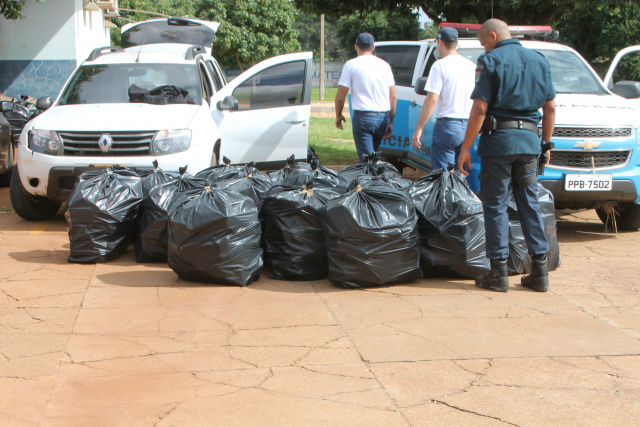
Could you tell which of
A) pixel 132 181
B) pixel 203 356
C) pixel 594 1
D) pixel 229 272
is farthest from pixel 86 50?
pixel 203 356

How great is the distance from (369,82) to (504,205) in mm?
2950

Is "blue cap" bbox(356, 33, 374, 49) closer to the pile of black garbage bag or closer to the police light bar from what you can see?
the police light bar

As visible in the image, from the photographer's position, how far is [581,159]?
277 inches

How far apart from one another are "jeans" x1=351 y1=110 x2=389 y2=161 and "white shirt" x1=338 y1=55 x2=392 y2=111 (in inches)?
2.6

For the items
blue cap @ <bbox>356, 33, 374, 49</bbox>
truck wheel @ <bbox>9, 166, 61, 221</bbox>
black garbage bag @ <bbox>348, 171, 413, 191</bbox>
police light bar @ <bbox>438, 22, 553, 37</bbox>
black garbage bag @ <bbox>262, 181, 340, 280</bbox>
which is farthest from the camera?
police light bar @ <bbox>438, 22, 553, 37</bbox>

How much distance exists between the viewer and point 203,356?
13.4 ft

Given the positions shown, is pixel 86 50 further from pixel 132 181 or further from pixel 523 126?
pixel 523 126

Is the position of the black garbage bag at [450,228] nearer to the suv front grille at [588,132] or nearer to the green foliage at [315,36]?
the suv front grille at [588,132]

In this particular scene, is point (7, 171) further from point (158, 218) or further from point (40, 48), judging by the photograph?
point (40, 48)

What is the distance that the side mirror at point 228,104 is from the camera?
8.11m

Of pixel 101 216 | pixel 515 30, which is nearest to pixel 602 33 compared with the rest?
Result: pixel 515 30

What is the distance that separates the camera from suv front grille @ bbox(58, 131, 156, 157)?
7230 millimetres

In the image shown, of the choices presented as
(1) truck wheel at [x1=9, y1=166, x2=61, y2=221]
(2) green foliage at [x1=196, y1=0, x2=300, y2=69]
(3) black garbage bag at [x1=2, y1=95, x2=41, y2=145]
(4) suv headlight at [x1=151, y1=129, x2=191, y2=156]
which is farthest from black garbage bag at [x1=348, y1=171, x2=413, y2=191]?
(2) green foliage at [x1=196, y1=0, x2=300, y2=69]

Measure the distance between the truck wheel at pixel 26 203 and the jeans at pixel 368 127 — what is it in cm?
353
